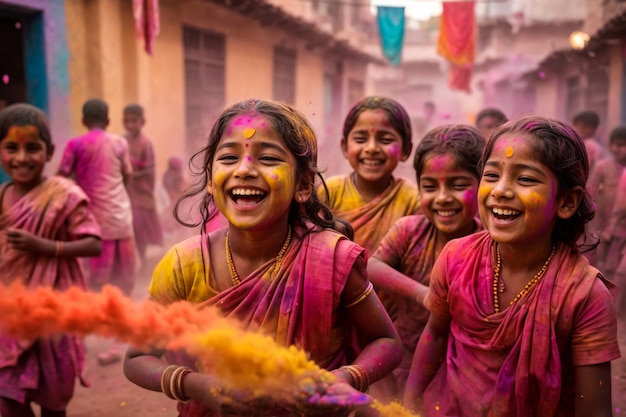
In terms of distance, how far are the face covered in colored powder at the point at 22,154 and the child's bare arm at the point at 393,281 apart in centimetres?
205

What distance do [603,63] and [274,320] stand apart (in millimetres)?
12887

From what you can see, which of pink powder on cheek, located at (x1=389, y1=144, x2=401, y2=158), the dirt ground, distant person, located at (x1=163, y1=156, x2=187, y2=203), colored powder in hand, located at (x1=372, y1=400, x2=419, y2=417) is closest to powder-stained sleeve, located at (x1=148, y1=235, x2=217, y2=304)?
colored powder in hand, located at (x1=372, y1=400, x2=419, y2=417)

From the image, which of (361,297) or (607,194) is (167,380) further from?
(607,194)

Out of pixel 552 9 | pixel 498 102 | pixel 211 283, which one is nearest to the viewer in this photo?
pixel 211 283

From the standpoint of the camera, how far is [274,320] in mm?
2066

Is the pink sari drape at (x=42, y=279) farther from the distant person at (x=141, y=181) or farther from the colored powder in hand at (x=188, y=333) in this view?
the distant person at (x=141, y=181)

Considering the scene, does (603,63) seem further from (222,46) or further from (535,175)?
(535,175)

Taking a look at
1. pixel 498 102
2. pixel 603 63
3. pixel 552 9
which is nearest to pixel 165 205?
pixel 603 63

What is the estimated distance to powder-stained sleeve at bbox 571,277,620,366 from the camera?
1.93m

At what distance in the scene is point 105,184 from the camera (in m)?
6.20

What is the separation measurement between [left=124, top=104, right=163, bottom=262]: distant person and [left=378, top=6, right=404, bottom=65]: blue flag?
22.7 ft

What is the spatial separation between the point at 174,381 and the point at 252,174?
2.44 feet

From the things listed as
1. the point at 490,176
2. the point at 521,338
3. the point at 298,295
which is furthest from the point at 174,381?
the point at 490,176

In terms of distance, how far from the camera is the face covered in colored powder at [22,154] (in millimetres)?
3420
